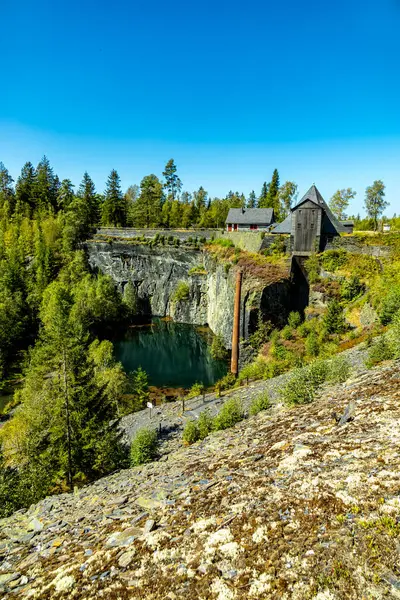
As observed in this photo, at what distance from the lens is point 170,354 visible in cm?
4706

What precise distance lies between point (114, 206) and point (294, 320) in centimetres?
5690

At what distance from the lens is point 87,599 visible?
4.46 meters

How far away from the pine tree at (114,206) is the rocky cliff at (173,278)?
14.0 metres

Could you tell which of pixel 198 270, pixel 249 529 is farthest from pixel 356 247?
pixel 249 529

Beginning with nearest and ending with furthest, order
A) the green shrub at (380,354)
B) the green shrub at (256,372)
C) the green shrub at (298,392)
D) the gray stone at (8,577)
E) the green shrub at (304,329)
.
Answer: the gray stone at (8,577) → the green shrub at (298,392) → the green shrub at (380,354) → the green shrub at (256,372) → the green shrub at (304,329)

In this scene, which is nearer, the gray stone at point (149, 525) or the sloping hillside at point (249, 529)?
the sloping hillside at point (249, 529)

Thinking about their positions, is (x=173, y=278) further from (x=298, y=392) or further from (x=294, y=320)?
(x=298, y=392)

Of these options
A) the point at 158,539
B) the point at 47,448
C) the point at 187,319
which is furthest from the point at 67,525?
the point at 187,319

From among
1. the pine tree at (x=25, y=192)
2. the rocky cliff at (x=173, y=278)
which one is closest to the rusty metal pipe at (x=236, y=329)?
the rocky cliff at (x=173, y=278)

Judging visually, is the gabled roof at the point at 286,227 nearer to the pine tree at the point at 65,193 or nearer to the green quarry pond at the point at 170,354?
the green quarry pond at the point at 170,354

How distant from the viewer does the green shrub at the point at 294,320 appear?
115 ft

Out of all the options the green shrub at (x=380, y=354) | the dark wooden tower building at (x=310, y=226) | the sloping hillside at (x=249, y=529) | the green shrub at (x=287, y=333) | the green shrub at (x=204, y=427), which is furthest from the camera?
the dark wooden tower building at (x=310, y=226)

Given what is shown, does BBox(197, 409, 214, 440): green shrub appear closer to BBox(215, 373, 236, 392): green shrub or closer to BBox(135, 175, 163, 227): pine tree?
BBox(215, 373, 236, 392): green shrub

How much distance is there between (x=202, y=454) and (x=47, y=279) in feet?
190
